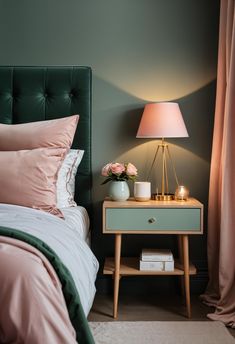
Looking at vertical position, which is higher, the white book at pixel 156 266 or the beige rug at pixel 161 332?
the white book at pixel 156 266

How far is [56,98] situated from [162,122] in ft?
2.65

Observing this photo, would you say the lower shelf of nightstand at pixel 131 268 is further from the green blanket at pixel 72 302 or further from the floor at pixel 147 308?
the green blanket at pixel 72 302

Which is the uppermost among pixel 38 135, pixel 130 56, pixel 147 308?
pixel 130 56

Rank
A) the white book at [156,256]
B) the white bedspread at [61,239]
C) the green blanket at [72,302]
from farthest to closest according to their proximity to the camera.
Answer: the white book at [156,256], the white bedspread at [61,239], the green blanket at [72,302]

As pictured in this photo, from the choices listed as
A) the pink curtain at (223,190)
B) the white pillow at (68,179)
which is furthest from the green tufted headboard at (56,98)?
the pink curtain at (223,190)

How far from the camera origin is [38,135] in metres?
2.83

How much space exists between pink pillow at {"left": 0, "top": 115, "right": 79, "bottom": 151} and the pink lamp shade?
1.60ft

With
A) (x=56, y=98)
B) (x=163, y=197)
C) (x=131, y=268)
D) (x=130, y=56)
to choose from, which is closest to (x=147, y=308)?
(x=131, y=268)

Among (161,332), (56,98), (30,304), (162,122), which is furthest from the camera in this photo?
(56,98)

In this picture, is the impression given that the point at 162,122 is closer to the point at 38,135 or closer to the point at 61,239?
the point at 38,135

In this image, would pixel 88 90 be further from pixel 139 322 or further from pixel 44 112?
pixel 139 322

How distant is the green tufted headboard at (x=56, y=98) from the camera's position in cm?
321

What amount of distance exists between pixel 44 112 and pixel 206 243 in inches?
59.1

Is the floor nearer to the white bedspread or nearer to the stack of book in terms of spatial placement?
the stack of book
